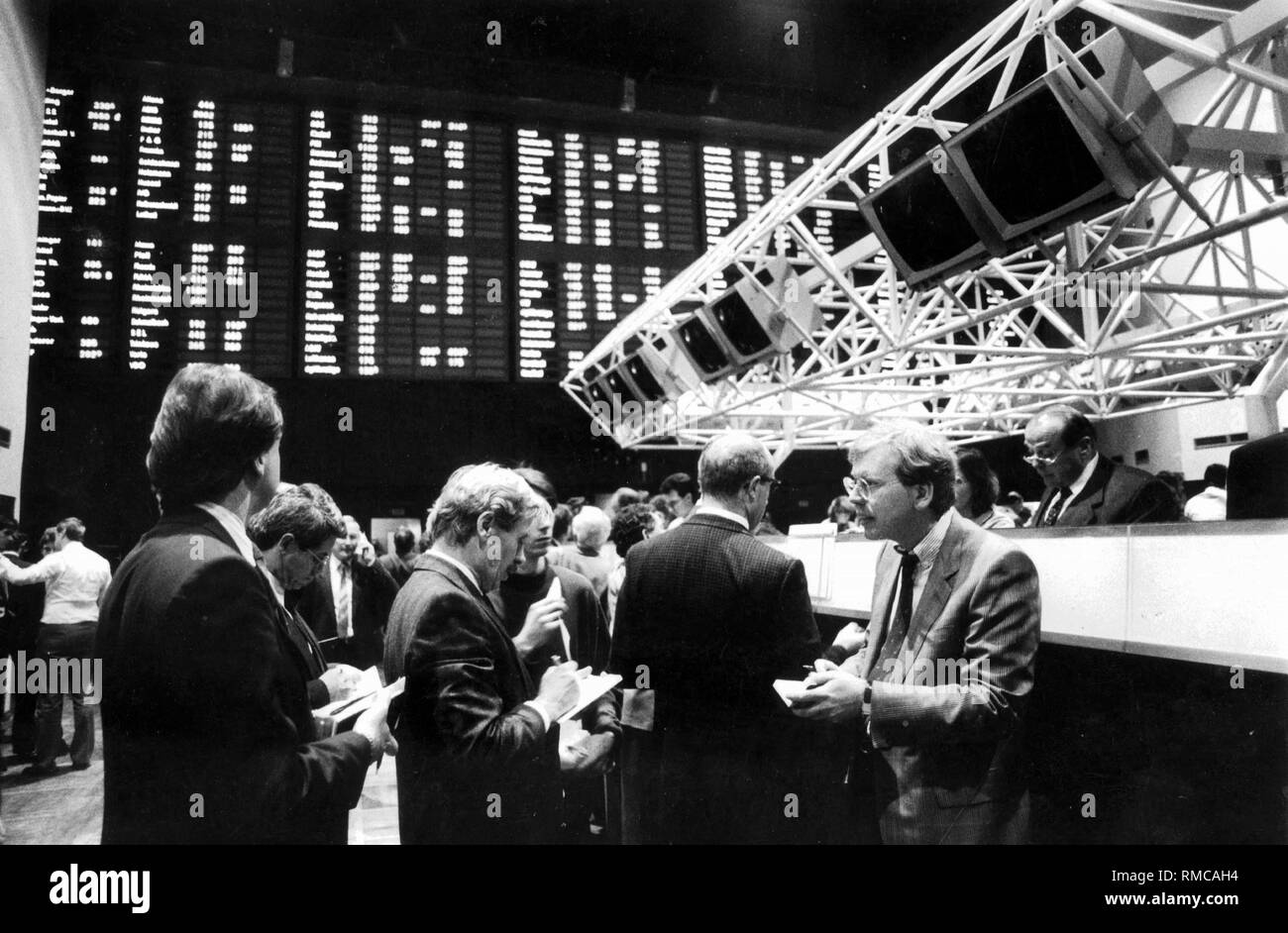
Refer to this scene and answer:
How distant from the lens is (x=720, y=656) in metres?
2.04

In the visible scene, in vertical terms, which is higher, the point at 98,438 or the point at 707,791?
the point at 98,438

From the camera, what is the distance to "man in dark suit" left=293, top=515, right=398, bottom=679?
10.8 ft

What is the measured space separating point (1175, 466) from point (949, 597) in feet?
31.7

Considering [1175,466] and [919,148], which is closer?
[919,148]

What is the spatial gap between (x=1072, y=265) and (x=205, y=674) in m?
3.99

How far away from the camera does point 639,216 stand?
659cm

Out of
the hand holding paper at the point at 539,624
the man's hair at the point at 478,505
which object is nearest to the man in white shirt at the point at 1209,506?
the hand holding paper at the point at 539,624

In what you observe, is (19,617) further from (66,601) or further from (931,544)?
(931,544)

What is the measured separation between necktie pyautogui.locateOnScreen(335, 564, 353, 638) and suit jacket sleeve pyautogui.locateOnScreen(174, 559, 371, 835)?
7.02ft

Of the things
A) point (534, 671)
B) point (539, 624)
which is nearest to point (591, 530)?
point (534, 671)

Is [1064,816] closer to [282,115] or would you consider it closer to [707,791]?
[707,791]

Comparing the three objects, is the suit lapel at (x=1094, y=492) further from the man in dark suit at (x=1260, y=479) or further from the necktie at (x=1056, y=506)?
the man in dark suit at (x=1260, y=479)
